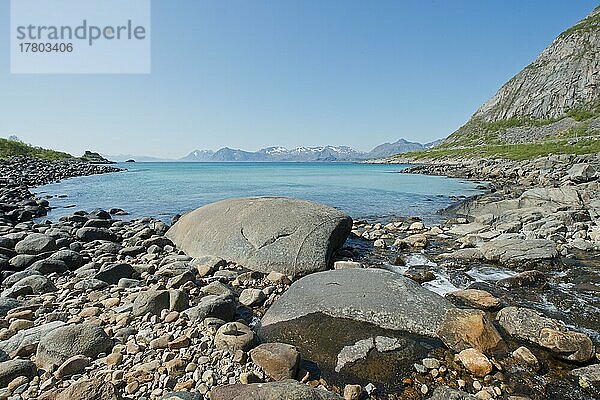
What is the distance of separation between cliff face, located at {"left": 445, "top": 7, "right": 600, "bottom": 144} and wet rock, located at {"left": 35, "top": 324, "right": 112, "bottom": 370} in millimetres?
118802

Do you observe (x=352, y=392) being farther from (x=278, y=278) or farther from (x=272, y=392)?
(x=278, y=278)

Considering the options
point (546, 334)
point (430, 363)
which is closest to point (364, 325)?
point (430, 363)

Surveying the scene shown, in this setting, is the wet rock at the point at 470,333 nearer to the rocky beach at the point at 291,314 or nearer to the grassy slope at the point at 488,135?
the rocky beach at the point at 291,314

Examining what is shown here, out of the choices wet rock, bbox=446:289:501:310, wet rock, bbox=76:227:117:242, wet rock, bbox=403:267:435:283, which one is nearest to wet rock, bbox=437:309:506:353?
wet rock, bbox=446:289:501:310

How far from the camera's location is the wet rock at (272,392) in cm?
425

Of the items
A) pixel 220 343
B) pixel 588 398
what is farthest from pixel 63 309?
pixel 588 398

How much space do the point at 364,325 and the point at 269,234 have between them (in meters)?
4.60

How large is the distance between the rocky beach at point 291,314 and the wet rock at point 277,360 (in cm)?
2

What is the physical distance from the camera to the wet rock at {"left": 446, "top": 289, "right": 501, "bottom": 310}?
7.22 metres

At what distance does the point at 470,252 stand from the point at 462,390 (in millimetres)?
7012

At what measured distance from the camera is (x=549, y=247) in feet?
34.3

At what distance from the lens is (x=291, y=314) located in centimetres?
655

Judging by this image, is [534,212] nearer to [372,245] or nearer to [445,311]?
[372,245]

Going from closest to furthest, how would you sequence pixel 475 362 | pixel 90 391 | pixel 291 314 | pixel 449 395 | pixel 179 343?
pixel 90 391
pixel 449 395
pixel 475 362
pixel 179 343
pixel 291 314
